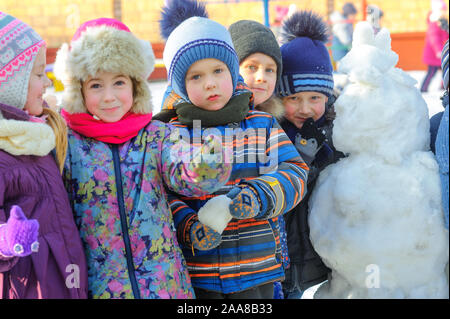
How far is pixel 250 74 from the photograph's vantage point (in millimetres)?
2223

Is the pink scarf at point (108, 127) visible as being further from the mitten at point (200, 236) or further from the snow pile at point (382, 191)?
the snow pile at point (382, 191)

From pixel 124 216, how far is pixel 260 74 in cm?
90

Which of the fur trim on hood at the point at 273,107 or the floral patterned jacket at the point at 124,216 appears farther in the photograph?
the fur trim on hood at the point at 273,107

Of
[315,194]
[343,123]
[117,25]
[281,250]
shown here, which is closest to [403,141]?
[343,123]

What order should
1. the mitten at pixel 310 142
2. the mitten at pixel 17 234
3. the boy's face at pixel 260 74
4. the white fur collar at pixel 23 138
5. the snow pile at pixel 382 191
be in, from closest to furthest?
the mitten at pixel 17 234 → the white fur collar at pixel 23 138 → the snow pile at pixel 382 191 → the mitten at pixel 310 142 → the boy's face at pixel 260 74

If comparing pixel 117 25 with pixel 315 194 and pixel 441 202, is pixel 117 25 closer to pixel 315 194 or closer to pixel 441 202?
pixel 315 194

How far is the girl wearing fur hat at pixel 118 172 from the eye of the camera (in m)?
1.62

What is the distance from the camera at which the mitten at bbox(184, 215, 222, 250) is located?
1663 millimetres

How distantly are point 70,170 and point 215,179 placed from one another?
1.69ft

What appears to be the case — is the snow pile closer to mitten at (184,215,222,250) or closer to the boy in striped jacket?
the boy in striped jacket

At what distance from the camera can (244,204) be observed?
160 cm

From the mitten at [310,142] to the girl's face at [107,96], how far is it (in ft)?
2.36

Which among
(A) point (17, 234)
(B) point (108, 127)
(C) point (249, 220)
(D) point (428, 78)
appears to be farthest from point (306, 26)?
(D) point (428, 78)

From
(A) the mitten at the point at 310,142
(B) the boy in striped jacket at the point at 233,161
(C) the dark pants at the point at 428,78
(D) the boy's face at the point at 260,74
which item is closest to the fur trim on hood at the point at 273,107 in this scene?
(D) the boy's face at the point at 260,74
